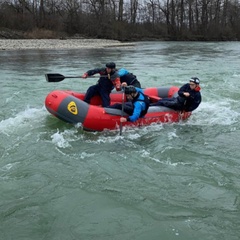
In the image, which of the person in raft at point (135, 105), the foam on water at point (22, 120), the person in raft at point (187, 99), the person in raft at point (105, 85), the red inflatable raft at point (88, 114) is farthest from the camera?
the person in raft at point (105, 85)

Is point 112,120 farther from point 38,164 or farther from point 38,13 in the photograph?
point 38,13

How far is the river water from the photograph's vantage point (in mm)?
4156

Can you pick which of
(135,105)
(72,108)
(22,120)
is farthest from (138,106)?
(22,120)

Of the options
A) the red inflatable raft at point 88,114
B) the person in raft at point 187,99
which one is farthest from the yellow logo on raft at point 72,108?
the person in raft at point 187,99

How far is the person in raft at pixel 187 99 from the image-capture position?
7529 millimetres

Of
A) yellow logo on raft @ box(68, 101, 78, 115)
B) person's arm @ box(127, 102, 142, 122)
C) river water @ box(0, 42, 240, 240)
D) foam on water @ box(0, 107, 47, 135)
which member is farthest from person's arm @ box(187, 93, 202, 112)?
foam on water @ box(0, 107, 47, 135)

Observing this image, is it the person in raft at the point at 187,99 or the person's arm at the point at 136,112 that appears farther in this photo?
the person in raft at the point at 187,99

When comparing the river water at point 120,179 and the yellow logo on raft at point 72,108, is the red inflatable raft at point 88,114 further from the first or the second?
the river water at point 120,179

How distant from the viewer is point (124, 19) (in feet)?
169

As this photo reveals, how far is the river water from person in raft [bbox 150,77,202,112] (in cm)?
41

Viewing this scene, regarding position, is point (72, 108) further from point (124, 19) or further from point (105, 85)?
point (124, 19)

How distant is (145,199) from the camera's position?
471 cm

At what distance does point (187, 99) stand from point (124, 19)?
1818 inches

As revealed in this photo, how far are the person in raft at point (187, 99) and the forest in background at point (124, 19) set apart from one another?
31.4 m
